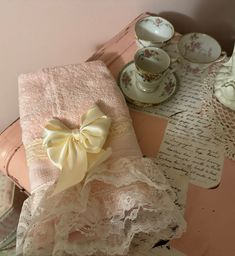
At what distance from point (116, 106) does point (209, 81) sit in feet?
0.60

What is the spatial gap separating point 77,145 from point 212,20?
45 centimetres

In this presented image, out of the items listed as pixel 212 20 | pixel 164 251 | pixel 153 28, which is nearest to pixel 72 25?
pixel 153 28

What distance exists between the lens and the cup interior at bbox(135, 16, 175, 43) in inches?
30.2

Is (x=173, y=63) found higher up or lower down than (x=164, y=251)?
higher up

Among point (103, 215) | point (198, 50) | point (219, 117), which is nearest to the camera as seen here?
point (103, 215)

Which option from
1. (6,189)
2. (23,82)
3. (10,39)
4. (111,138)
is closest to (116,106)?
(111,138)

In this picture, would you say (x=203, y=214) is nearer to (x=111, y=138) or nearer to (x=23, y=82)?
(x=111, y=138)

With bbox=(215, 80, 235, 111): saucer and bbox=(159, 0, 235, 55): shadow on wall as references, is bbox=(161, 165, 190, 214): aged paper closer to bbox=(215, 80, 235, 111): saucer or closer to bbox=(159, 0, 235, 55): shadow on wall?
bbox=(215, 80, 235, 111): saucer

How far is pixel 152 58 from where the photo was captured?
0.71 meters

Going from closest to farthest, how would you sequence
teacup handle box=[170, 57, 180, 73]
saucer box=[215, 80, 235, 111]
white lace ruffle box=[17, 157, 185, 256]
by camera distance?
white lace ruffle box=[17, 157, 185, 256] < saucer box=[215, 80, 235, 111] < teacup handle box=[170, 57, 180, 73]

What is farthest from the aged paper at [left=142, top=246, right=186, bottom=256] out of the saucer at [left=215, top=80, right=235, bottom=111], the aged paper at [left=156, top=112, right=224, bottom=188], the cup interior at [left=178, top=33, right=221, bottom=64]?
the cup interior at [left=178, top=33, right=221, bottom=64]

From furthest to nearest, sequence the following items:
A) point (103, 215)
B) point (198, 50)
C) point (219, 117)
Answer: point (198, 50)
point (219, 117)
point (103, 215)

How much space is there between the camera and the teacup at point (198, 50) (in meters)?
0.75

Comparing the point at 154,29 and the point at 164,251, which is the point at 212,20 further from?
the point at 164,251
